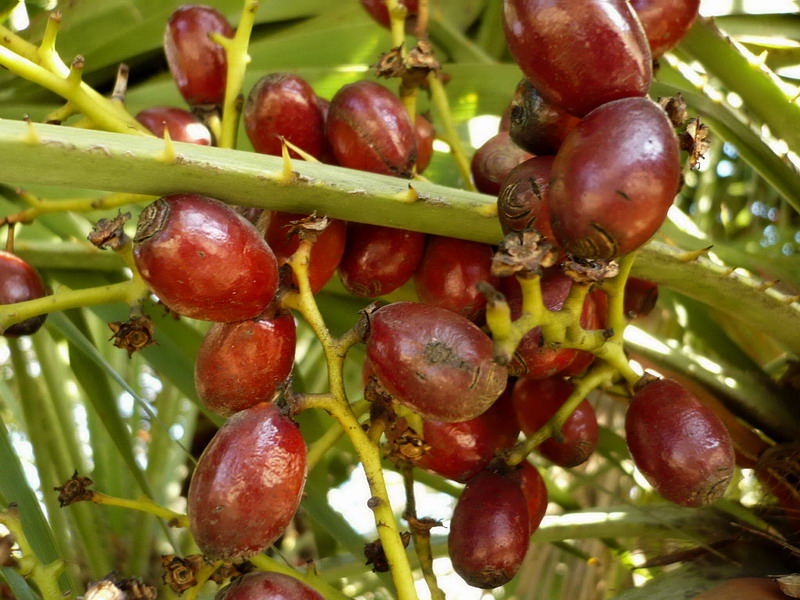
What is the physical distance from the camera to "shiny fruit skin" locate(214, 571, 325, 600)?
670 mm

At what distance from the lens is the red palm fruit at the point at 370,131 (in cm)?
88

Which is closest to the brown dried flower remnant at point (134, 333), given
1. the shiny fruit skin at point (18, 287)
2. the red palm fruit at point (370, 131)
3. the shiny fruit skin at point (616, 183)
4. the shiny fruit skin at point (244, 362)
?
the shiny fruit skin at point (244, 362)

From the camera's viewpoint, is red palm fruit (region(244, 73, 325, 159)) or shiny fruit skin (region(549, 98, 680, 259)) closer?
shiny fruit skin (region(549, 98, 680, 259))

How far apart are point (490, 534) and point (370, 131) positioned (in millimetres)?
431

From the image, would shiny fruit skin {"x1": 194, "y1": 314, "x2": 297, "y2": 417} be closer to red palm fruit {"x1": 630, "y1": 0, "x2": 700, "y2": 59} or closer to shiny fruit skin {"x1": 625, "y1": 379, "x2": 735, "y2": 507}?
shiny fruit skin {"x1": 625, "y1": 379, "x2": 735, "y2": 507}

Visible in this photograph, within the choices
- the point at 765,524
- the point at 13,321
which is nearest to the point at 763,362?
the point at 765,524

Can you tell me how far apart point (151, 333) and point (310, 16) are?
0.89m

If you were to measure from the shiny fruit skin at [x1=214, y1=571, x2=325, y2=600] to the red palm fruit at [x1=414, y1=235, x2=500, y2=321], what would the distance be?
32 centimetres

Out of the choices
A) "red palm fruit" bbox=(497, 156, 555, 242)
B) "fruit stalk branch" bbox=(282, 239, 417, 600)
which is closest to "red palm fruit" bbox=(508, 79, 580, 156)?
"red palm fruit" bbox=(497, 156, 555, 242)

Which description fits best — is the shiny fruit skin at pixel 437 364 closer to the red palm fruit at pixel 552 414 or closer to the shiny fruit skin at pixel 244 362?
the shiny fruit skin at pixel 244 362

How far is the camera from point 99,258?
1185 mm

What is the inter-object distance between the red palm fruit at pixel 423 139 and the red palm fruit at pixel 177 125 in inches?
11.0

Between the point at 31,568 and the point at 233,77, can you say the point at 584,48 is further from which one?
the point at 31,568

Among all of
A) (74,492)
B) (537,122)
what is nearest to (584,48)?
(537,122)
